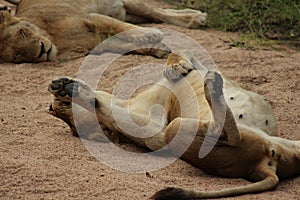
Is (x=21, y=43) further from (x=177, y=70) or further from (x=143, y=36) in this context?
(x=177, y=70)

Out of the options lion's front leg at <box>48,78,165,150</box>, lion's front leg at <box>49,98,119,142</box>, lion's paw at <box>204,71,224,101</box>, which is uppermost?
lion's paw at <box>204,71,224,101</box>

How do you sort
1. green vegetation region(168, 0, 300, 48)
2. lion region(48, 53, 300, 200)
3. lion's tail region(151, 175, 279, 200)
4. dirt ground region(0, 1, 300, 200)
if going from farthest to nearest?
green vegetation region(168, 0, 300, 48) → lion region(48, 53, 300, 200) → dirt ground region(0, 1, 300, 200) → lion's tail region(151, 175, 279, 200)

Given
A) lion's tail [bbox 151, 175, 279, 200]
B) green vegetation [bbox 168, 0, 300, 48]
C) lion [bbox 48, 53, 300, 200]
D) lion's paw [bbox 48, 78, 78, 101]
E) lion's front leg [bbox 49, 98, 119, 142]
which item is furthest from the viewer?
green vegetation [bbox 168, 0, 300, 48]

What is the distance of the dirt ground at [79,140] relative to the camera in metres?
3.14

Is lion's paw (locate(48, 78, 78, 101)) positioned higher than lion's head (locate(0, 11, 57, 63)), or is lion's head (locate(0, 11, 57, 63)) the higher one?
lion's paw (locate(48, 78, 78, 101))

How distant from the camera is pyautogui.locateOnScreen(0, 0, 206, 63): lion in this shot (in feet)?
19.8

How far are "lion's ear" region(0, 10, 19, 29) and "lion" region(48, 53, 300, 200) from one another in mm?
2124

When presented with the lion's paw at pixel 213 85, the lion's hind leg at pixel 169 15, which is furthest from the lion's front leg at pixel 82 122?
the lion's hind leg at pixel 169 15

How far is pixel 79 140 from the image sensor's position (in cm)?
401

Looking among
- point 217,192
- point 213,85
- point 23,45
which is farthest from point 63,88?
point 23,45

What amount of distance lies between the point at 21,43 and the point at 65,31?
1.44 ft

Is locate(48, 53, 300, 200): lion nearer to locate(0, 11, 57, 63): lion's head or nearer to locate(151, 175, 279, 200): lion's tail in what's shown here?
locate(151, 175, 279, 200): lion's tail

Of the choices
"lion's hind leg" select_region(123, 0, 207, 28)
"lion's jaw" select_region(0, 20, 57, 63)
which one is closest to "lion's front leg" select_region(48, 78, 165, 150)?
"lion's jaw" select_region(0, 20, 57, 63)

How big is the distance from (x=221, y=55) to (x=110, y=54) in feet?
3.19
